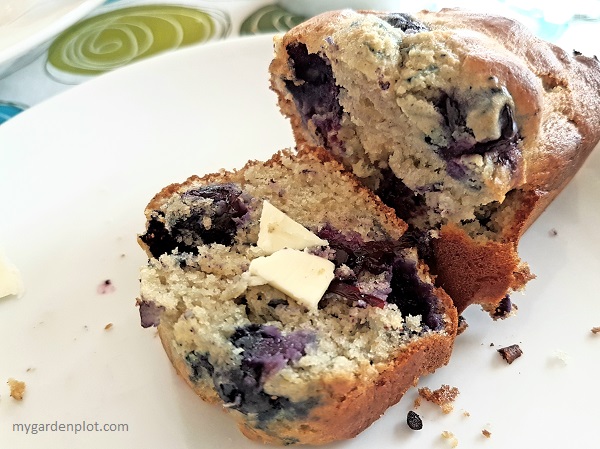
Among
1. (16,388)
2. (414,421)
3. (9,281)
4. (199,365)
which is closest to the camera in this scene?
(199,365)

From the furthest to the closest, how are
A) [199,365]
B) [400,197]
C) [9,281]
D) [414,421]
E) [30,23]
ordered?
[30,23] < [9,281] < [400,197] < [414,421] < [199,365]

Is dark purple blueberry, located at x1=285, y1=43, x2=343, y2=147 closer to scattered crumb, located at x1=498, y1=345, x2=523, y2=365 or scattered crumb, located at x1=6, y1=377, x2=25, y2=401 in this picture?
scattered crumb, located at x1=498, y1=345, x2=523, y2=365

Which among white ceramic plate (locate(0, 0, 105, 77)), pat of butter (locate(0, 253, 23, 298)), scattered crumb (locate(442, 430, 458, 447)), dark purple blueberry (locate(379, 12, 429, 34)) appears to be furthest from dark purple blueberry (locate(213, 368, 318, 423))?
white ceramic plate (locate(0, 0, 105, 77))

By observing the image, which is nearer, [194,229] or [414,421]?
[414,421]

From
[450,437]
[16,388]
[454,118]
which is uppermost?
[454,118]

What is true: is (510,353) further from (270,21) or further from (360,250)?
(270,21)

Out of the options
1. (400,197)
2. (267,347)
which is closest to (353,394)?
(267,347)
